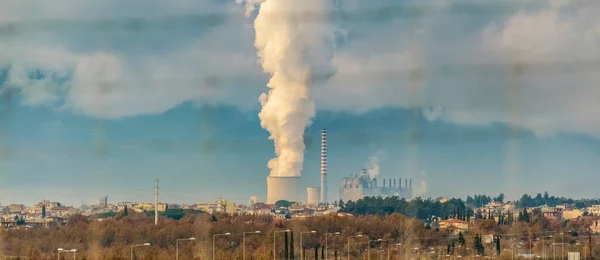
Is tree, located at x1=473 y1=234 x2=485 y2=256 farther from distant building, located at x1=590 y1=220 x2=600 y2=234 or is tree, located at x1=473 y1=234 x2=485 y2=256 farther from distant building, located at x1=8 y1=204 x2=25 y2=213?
distant building, located at x1=8 y1=204 x2=25 y2=213

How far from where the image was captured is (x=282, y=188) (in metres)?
182

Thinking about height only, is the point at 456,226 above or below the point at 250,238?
above

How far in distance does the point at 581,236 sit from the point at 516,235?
6882mm

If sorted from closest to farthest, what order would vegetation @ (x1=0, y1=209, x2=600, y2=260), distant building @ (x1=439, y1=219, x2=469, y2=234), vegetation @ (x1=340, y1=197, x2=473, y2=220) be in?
1. vegetation @ (x1=0, y1=209, x2=600, y2=260)
2. distant building @ (x1=439, y1=219, x2=469, y2=234)
3. vegetation @ (x1=340, y1=197, x2=473, y2=220)

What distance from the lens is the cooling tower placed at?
177 m

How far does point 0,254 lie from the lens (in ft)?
259

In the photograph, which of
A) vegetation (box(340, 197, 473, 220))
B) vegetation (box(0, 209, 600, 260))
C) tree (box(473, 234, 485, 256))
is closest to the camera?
vegetation (box(0, 209, 600, 260))

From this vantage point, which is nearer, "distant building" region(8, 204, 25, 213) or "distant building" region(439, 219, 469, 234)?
"distant building" region(439, 219, 469, 234)

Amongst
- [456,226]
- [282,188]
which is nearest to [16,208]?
[282,188]

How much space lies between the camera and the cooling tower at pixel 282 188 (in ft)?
→ 581

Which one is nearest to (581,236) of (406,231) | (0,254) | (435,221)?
(406,231)

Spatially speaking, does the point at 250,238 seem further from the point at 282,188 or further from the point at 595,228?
the point at 282,188

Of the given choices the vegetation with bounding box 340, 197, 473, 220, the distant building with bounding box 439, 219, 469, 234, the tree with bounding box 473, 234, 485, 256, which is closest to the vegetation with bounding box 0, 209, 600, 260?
the tree with bounding box 473, 234, 485, 256

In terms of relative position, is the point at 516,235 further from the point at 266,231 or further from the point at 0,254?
the point at 0,254
